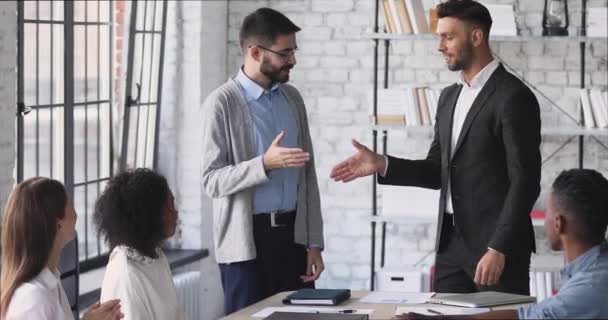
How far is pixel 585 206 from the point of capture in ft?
10.3

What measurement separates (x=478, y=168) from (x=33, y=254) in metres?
1.72

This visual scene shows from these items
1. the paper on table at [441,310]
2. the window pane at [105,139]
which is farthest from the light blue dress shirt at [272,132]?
the window pane at [105,139]

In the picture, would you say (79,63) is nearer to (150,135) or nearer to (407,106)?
(150,135)

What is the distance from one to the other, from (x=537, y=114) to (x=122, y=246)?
158 centimetres

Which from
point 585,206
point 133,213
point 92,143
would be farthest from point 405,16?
point 585,206

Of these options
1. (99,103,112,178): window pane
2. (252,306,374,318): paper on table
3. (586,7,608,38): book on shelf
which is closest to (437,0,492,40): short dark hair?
(252,306,374,318): paper on table

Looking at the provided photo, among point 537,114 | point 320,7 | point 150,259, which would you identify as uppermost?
point 320,7

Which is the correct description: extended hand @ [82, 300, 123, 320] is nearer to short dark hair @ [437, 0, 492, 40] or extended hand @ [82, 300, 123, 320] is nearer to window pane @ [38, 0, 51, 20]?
short dark hair @ [437, 0, 492, 40]

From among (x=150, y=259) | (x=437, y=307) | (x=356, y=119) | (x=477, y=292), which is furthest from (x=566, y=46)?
(x=150, y=259)

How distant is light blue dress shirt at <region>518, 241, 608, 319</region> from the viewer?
3.02 m

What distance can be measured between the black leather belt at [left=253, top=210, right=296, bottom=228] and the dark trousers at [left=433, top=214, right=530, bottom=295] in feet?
1.95

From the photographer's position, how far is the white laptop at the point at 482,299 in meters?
3.73

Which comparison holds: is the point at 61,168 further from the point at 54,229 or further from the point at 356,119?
the point at 54,229

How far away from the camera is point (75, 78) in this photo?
230 inches
